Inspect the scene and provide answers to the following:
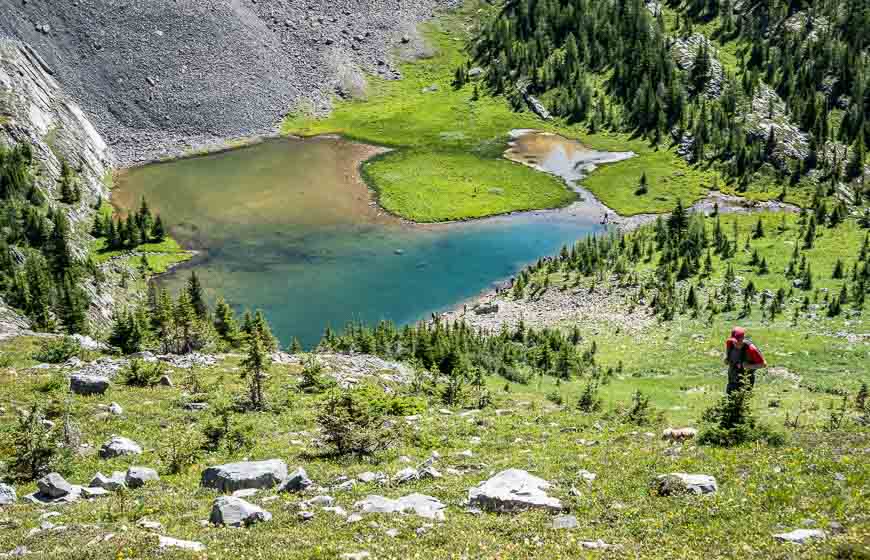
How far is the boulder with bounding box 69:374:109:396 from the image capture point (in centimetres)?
3584

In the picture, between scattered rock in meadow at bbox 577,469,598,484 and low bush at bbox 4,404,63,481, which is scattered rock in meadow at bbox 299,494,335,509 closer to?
scattered rock in meadow at bbox 577,469,598,484

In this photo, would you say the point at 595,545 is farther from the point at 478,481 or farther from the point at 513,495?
the point at 478,481

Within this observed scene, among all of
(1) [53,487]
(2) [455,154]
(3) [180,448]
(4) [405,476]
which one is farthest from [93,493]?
(2) [455,154]

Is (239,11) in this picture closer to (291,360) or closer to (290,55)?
(290,55)

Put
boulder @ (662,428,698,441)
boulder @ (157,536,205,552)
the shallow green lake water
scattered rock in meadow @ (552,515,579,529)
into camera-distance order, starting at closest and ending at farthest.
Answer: boulder @ (157,536,205,552) < scattered rock in meadow @ (552,515,579,529) < boulder @ (662,428,698,441) < the shallow green lake water

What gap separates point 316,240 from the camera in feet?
335

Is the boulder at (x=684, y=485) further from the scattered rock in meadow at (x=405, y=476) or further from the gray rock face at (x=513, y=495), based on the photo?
the scattered rock in meadow at (x=405, y=476)

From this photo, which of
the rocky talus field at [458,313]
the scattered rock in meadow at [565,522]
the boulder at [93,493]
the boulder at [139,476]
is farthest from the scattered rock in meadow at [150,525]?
the scattered rock in meadow at [565,522]

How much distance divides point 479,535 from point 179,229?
9403 centimetres

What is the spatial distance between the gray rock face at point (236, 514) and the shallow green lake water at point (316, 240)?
56.9 m

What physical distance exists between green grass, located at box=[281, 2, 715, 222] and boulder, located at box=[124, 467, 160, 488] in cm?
8691

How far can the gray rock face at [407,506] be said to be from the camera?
20969 mm

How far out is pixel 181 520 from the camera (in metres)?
21.1

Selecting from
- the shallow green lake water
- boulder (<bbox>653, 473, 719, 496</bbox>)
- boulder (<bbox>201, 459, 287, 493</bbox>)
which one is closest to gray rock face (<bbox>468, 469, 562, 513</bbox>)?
boulder (<bbox>653, 473, 719, 496</bbox>)
